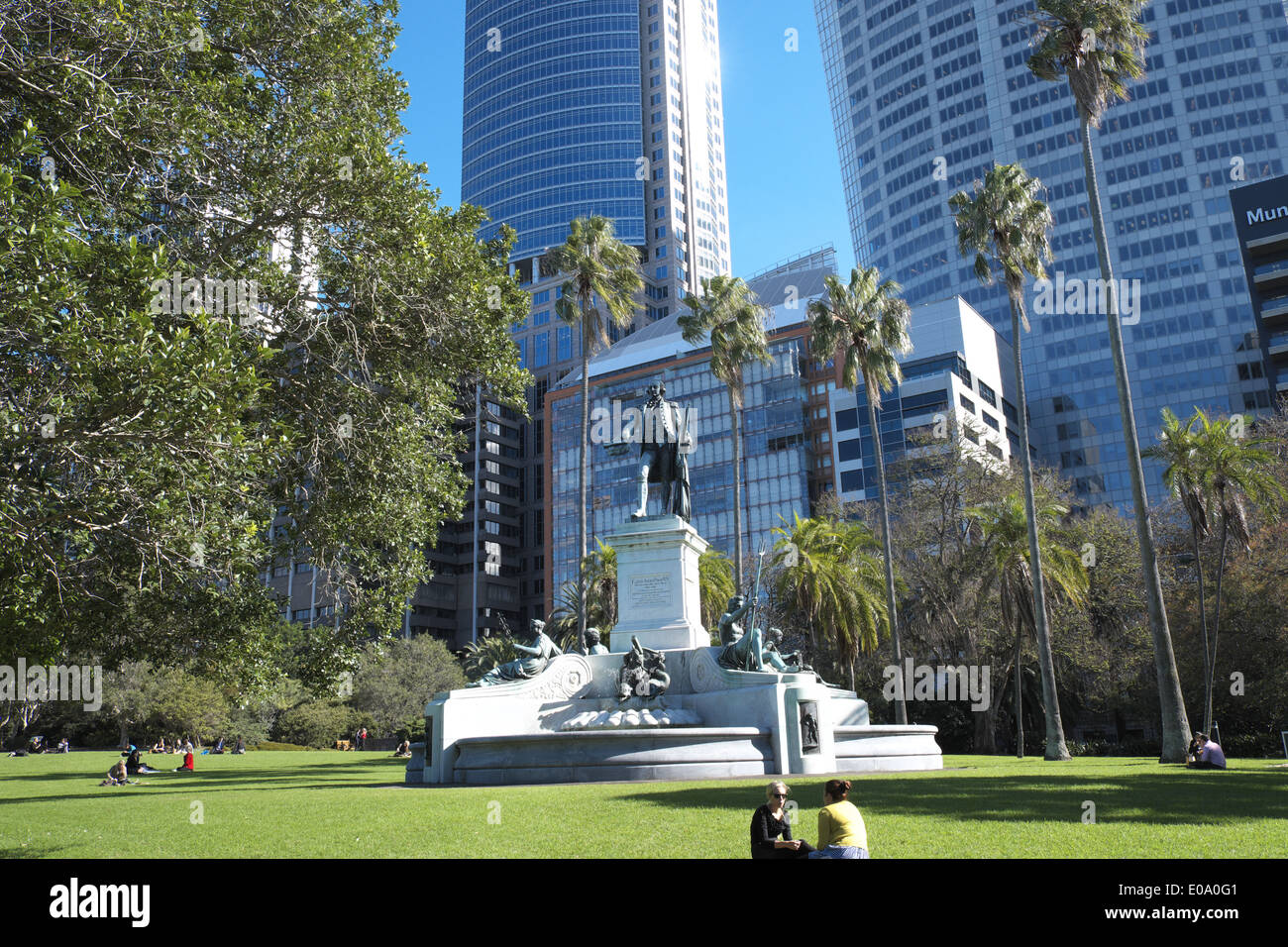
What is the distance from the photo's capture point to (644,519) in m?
23.1

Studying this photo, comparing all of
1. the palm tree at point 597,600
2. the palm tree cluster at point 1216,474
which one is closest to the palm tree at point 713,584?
the palm tree at point 597,600

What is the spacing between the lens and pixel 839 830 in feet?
22.4

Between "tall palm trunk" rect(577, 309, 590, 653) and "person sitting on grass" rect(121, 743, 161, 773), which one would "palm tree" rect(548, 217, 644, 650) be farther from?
"person sitting on grass" rect(121, 743, 161, 773)

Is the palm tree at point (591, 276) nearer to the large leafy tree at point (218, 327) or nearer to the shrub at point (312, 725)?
the large leafy tree at point (218, 327)

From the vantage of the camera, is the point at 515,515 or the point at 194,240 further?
the point at 515,515

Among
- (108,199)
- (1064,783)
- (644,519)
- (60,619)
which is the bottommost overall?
(1064,783)

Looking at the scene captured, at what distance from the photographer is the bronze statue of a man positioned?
24.1 meters

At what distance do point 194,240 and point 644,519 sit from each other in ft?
39.5

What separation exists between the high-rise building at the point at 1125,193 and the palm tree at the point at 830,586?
78.5 meters

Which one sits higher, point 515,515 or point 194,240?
point 515,515

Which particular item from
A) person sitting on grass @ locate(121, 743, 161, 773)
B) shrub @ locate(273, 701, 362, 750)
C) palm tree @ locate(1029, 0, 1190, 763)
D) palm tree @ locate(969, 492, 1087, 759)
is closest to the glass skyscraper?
shrub @ locate(273, 701, 362, 750)
